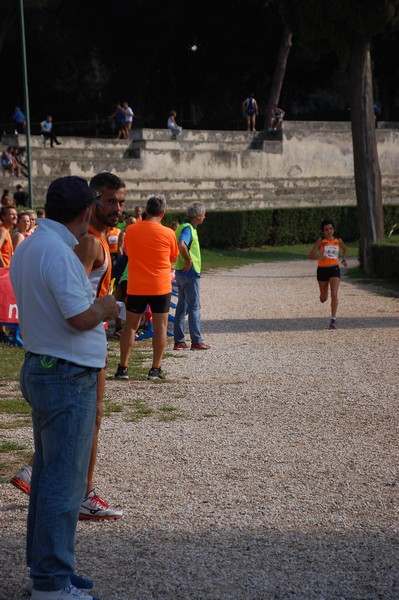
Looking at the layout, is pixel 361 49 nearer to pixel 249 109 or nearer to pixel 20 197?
pixel 20 197

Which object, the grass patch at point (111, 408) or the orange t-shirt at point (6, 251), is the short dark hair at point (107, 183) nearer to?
the grass patch at point (111, 408)

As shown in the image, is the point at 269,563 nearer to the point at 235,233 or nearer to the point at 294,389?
the point at 294,389

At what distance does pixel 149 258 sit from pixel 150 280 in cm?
22

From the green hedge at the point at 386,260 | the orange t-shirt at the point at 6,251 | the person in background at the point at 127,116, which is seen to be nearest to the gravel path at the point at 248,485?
the orange t-shirt at the point at 6,251

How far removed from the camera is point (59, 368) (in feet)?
14.2

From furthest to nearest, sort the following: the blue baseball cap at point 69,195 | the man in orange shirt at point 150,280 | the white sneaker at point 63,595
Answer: the man in orange shirt at point 150,280
the blue baseball cap at point 69,195
the white sneaker at point 63,595

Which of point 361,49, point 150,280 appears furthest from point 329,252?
point 361,49

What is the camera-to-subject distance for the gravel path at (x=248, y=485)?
4.94 m

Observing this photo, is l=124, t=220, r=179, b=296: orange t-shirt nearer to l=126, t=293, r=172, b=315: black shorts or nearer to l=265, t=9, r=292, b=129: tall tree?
l=126, t=293, r=172, b=315: black shorts

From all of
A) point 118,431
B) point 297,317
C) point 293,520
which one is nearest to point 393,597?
point 293,520

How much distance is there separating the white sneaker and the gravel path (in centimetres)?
26

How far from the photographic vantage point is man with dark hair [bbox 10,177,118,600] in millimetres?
4312

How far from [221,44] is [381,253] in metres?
26.4

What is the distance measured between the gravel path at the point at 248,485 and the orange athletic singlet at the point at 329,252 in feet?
9.75
